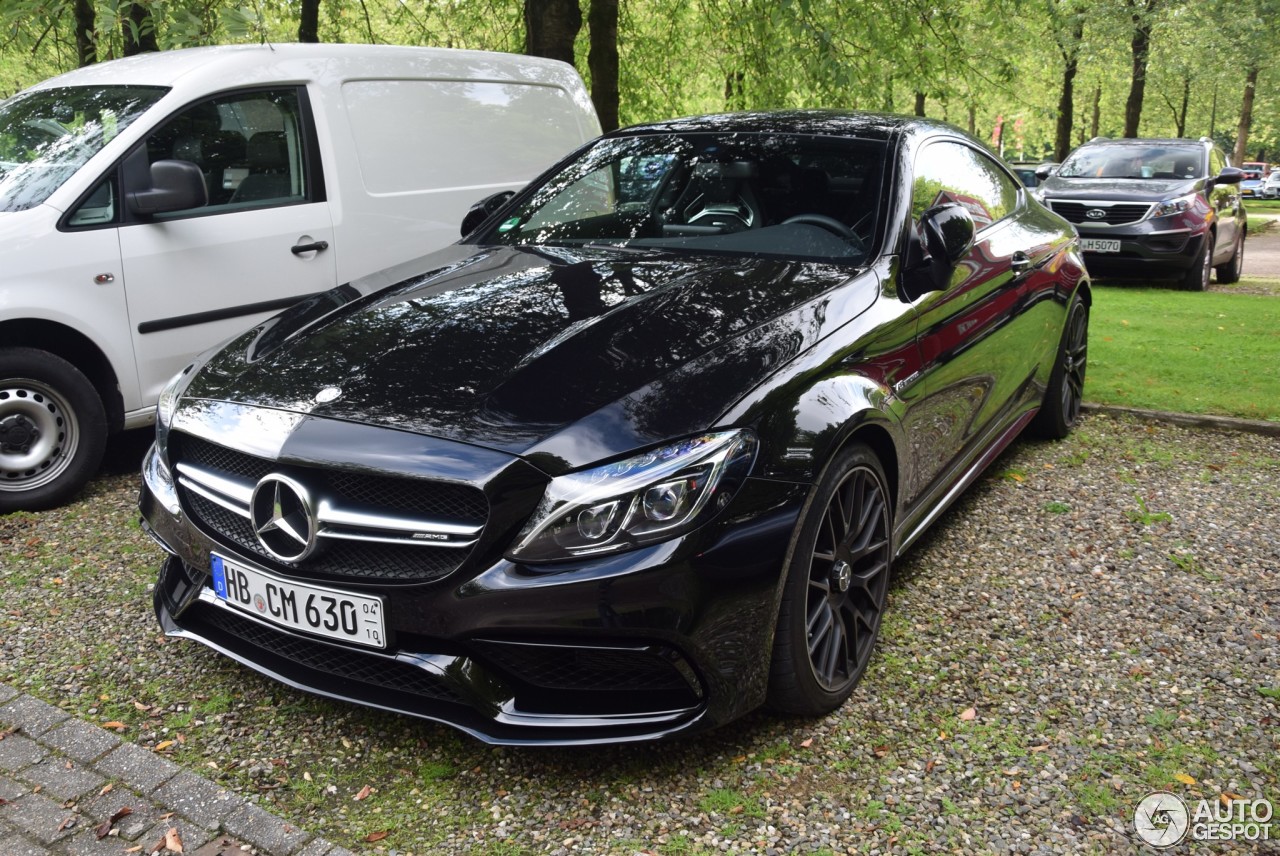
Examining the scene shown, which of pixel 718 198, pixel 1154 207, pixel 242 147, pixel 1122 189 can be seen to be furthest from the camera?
pixel 1122 189

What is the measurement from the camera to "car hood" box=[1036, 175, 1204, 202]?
1260 centimetres

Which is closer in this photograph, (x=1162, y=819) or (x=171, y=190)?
(x=1162, y=819)

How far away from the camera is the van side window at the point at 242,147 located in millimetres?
5234

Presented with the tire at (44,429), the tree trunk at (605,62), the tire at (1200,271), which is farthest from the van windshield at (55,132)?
the tire at (1200,271)

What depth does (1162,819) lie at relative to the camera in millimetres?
2699

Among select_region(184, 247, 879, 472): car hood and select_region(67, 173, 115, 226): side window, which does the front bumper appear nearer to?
select_region(184, 247, 879, 472): car hood

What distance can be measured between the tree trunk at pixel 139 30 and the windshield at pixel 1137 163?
34.8 feet

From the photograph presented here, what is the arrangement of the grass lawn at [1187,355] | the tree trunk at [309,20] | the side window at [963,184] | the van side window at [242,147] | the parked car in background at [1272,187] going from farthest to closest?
the parked car in background at [1272,187] → the tree trunk at [309,20] → the grass lawn at [1187,355] → the van side window at [242,147] → the side window at [963,184]

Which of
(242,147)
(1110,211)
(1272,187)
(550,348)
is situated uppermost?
(242,147)

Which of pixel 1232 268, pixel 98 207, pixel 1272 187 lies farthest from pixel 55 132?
pixel 1272 187

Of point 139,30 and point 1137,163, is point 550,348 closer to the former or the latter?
point 139,30

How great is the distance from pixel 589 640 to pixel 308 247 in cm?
375

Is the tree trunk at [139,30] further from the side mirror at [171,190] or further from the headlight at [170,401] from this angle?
the headlight at [170,401]

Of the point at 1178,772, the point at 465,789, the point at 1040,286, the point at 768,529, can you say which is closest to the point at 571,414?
the point at 768,529
